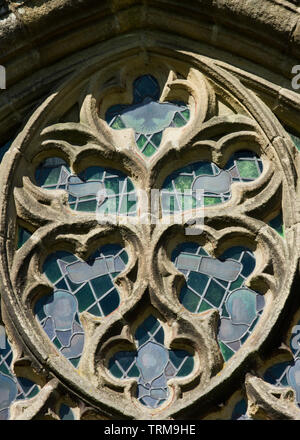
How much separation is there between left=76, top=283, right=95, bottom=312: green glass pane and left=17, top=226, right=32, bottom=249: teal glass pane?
563 mm

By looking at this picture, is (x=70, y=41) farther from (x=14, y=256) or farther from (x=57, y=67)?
(x=14, y=256)

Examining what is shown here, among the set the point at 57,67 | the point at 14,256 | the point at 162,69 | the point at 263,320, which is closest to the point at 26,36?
the point at 57,67

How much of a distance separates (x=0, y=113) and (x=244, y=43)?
6.18 ft

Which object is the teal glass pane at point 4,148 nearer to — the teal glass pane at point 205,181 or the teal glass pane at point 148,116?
the teal glass pane at point 148,116

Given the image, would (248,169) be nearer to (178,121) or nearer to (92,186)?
(178,121)

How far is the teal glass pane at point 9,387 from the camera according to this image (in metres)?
9.27

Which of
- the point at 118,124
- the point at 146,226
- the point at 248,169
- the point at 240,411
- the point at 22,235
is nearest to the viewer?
the point at 240,411

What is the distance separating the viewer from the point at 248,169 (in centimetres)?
1013

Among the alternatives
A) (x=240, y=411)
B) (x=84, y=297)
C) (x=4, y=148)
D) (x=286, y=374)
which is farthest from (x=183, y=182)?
(x=240, y=411)

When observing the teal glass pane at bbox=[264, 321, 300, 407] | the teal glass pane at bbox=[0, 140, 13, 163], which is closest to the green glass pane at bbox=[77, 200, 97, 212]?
the teal glass pane at bbox=[0, 140, 13, 163]

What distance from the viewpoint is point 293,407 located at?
29.7ft

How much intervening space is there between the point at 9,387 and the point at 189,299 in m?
1.36

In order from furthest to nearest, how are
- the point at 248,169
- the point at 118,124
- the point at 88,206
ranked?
the point at 118,124, the point at 248,169, the point at 88,206

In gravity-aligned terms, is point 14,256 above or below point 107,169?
below
